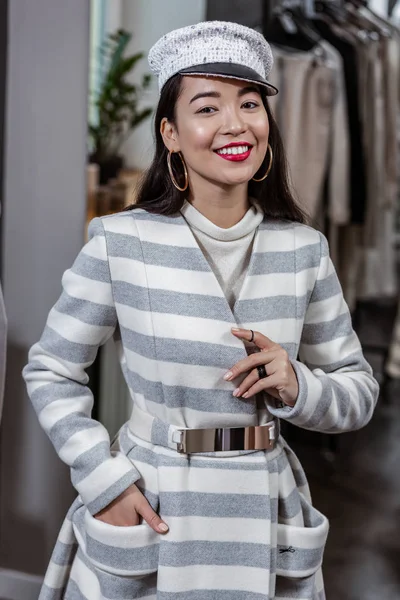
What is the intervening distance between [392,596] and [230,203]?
1.59 meters

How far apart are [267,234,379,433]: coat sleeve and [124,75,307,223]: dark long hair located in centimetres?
9

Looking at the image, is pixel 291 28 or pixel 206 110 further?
pixel 291 28

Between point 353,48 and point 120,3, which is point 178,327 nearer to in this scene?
point 120,3

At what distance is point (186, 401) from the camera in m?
1.29

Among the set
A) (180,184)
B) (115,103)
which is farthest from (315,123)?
(180,184)

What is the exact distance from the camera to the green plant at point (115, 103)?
2895 mm

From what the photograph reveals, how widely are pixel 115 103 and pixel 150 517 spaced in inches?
79.2

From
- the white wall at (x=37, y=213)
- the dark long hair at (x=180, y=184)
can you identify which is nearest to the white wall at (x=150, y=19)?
the white wall at (x=37, y=213)

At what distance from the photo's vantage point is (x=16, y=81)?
5.87 feet

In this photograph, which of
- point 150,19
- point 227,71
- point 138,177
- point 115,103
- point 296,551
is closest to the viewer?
point 227,71

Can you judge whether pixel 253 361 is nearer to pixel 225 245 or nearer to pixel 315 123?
pixel 225 245

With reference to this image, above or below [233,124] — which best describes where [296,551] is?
below

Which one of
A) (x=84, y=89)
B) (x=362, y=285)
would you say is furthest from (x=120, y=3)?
(x=362, y=285)

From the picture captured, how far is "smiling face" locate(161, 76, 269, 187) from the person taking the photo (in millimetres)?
1242
